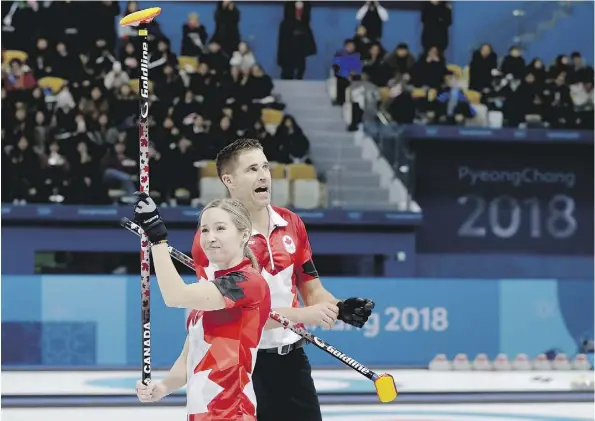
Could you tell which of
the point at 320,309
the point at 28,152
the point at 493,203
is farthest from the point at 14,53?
the point at 320,309

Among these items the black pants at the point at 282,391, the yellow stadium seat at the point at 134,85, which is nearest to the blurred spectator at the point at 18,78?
the yellow stadium seat at the point at 134,85

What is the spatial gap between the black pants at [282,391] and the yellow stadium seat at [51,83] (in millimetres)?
12863

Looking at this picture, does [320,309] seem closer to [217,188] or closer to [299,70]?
[217,188]

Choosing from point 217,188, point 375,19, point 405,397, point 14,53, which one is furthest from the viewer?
point 375,19

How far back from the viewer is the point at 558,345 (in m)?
14.3

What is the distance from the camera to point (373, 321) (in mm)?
13828

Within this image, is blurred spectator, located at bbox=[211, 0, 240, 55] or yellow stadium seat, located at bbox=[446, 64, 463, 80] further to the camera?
yellow stadium seat, located at bbox=[446, 64, 463, 80]

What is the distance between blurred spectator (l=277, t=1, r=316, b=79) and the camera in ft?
62.0

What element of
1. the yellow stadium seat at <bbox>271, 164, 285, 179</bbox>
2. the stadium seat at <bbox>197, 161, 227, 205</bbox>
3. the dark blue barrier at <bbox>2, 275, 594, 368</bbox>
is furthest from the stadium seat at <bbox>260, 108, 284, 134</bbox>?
the dark blue barrier at <bbox>2, 275, 594, 368</bbox>

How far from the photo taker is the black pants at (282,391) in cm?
521

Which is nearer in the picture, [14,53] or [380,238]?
[380,238]

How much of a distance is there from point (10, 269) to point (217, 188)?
3.01 meters

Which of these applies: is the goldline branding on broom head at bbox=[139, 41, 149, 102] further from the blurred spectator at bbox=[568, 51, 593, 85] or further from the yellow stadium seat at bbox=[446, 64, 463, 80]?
the blurred spectator at bbox=[568, 51, 593, 85]

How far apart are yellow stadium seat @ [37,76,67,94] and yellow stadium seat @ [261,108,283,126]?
3.17 metres
